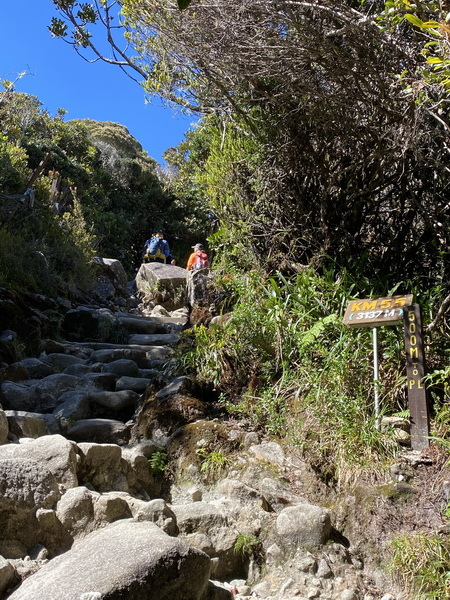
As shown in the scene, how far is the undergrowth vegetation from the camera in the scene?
4.81m

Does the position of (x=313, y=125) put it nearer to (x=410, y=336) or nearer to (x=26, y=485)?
(x=410, y=336)

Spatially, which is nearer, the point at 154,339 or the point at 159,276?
the point at 154,339

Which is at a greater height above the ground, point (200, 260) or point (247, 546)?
point (200, 260)

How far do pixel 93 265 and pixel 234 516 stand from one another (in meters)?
10.6

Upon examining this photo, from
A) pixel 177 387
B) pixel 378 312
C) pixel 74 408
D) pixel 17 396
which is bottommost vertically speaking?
pixel 74 408

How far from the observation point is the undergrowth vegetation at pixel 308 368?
4.81 metres

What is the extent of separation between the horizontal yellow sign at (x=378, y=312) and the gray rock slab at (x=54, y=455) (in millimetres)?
2398

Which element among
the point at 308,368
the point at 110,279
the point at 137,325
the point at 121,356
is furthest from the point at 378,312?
the point at 110,279

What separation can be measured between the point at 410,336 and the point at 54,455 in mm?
2838

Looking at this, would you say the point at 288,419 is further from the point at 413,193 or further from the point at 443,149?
the point at 443,149

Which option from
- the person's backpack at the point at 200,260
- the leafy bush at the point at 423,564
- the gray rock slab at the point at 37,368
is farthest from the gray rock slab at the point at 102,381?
the person's backpack at the point at 200,260

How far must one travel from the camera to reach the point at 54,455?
14.7 ft

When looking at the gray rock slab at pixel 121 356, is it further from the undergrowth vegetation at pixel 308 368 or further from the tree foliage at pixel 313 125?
the tree foliage at pixel 313 125

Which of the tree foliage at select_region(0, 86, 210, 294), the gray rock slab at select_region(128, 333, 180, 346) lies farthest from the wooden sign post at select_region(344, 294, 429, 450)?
the tree foliage at select_region(0, 86, 210, 294)
